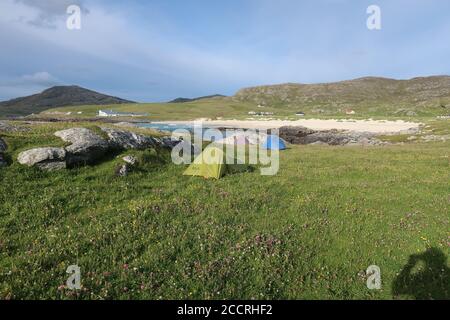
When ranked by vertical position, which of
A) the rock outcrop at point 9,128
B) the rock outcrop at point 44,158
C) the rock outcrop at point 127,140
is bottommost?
the rock outcrop at point 44,158

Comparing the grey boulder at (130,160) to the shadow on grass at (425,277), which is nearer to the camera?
the shadow on grass at (425,277)

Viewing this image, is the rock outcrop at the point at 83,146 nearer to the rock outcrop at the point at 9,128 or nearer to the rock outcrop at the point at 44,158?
the rock outcrop at the point at 44,158

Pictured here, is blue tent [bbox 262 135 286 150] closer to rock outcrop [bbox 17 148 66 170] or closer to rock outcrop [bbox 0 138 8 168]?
rock outcrop [bbox 17 148 66 170]

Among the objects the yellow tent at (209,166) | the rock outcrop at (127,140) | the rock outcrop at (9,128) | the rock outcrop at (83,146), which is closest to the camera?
the rock outcrop at (83,146)

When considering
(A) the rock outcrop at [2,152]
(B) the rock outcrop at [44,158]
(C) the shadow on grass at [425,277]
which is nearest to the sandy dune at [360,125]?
(C) the shadow on grass at [425,277]

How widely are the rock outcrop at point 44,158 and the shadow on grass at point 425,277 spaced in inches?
727

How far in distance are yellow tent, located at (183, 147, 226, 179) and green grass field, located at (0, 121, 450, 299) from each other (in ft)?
3.48

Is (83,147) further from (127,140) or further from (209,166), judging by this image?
(209,166)

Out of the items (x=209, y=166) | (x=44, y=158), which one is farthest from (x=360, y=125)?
(x=44, y=158)

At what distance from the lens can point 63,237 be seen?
1230 centimetres

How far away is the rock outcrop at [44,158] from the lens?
18.6 meters

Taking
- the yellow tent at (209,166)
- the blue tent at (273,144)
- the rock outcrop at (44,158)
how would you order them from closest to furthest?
the rock outcrop at (44,158), the yellow tent at (209,166), the blue tent at (273,144)

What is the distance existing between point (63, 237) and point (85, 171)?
27.2 ft

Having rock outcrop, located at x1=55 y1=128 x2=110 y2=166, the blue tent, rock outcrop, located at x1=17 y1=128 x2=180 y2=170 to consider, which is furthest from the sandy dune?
rock outcrop, located at x1=55 y1=128 x2=110 y2=166
